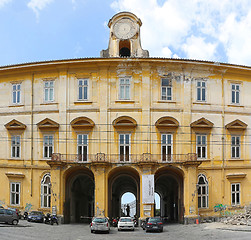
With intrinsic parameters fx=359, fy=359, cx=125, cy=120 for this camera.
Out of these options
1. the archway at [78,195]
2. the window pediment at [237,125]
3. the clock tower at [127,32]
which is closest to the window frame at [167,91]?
the clock tower at [127,32]

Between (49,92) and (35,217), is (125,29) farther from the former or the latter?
(35,217)

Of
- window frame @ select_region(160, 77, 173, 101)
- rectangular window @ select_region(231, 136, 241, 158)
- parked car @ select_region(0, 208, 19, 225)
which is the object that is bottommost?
parked car @ select_region(0, 208, 19, 225)

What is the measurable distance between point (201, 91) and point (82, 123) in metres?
12.0

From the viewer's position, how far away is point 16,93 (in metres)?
36.5

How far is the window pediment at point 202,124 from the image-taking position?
3422cm

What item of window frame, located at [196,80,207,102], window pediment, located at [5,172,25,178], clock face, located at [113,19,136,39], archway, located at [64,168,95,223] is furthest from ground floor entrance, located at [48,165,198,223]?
clock face, located at [113,19,136,39]

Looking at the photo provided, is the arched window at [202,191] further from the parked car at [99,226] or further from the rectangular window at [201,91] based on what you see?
the parked car at [99,226]

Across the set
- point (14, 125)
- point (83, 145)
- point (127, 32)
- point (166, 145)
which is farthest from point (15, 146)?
point (127, 32)

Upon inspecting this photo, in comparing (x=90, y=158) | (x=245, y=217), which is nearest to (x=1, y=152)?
(x=90, y=158)

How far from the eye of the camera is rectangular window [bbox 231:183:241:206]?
35.3m

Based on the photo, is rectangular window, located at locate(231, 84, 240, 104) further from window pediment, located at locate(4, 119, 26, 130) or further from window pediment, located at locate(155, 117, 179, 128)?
window pediment, located at locate(4, 119, 26, 130)

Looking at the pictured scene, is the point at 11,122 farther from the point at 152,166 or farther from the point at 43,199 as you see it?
the point at 152,166

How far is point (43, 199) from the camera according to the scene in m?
34.7

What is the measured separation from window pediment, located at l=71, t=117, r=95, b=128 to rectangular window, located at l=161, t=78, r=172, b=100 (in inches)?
290
